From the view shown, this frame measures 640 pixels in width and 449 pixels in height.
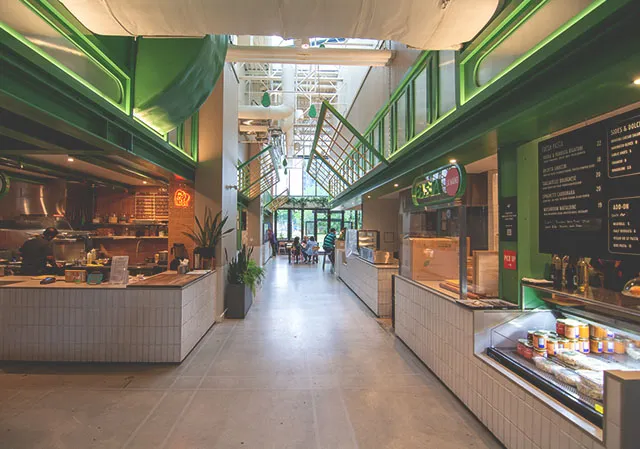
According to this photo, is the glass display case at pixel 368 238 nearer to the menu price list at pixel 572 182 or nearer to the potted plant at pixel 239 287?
the potted plant at pixel 239 287

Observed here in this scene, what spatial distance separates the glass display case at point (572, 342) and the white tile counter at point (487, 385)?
85 mm

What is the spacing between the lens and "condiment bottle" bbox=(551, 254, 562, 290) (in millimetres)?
2504

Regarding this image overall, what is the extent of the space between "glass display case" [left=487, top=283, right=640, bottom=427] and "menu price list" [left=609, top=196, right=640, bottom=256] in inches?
13.1

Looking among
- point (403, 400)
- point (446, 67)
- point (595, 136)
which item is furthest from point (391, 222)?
point (595, 136)

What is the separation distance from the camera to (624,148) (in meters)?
1.88

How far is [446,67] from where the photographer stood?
3537 mm

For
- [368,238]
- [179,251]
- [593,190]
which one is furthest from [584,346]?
[368,238]

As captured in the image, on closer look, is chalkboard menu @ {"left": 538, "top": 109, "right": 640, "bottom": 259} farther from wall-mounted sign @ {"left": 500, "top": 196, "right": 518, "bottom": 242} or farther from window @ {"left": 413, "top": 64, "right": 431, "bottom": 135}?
window @ {"left": 413, "top": 64, "right": 431, "bottom": 135}

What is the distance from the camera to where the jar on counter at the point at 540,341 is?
2352 millimetres

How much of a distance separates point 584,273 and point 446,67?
2525mm

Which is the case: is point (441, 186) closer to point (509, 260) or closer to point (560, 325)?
point (509, 260)

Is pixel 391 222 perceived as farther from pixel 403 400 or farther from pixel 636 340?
pixel 636 340

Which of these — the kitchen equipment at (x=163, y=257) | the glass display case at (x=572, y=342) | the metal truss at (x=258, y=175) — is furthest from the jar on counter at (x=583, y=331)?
the metal truss at (x=258, y=175)

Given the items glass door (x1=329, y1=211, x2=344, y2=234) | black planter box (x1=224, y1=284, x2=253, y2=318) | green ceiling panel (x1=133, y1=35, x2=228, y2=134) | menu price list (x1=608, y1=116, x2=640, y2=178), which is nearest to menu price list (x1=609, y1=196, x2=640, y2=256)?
menu price list (x1=608, y1=116, x2=640, y2=178)
